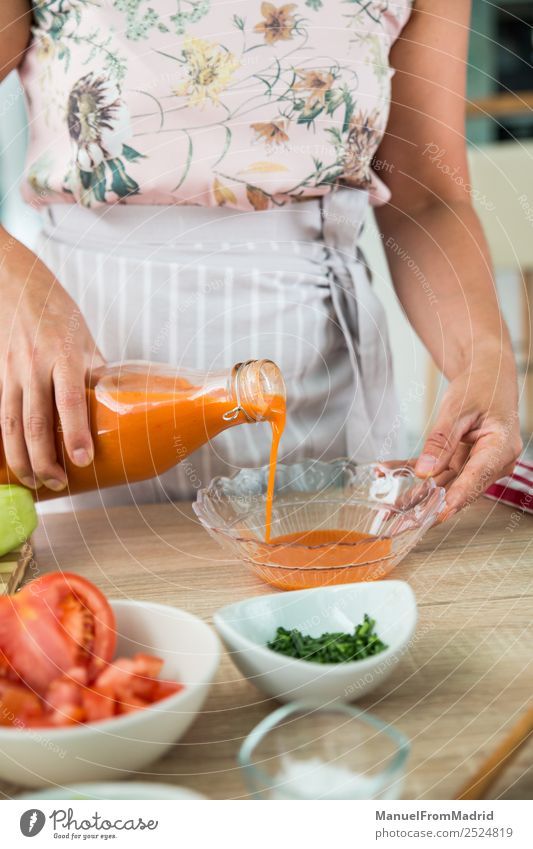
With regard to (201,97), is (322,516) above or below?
below

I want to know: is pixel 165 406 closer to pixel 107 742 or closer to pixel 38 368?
pixel 38 368

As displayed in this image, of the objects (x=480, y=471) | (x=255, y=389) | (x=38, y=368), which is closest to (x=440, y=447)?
(x=480, y=471)

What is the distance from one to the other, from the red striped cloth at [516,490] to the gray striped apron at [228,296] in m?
0.14

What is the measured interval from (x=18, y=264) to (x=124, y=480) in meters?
0.13

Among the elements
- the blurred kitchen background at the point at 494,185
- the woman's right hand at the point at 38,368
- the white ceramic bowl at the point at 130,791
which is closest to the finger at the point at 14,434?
the woman's right hand at the point at 38,368

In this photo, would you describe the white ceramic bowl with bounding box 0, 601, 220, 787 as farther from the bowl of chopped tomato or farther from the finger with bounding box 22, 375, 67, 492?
the finger with bounding box 22, 375, 67, 492

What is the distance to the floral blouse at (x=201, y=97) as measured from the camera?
→ 0.50 meters

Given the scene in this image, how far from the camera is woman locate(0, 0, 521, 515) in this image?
1.59 feet

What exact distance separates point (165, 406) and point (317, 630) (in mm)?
148

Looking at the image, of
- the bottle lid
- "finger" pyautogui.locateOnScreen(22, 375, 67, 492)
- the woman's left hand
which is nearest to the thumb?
the woman's left hand

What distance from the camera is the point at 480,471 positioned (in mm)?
458

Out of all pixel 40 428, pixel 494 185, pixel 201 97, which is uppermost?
pixel 201 97

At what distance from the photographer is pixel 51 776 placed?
25 centimetres

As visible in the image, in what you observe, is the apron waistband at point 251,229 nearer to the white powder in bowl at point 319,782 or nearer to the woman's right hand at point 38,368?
the woman's right hand at point 38,368
